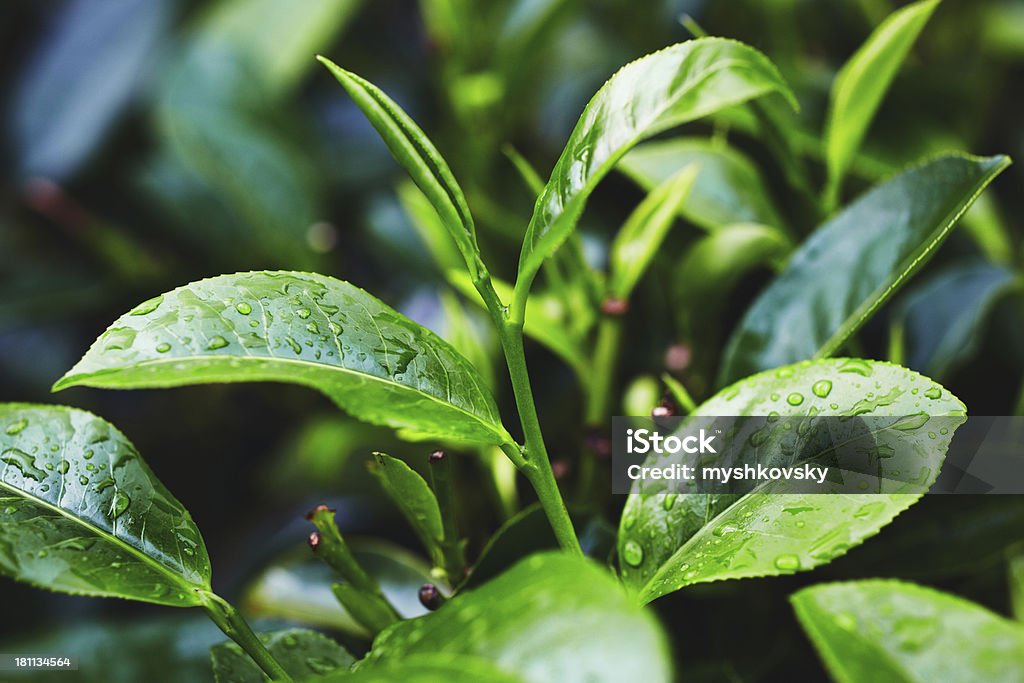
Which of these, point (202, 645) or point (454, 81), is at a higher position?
point (454, 81)

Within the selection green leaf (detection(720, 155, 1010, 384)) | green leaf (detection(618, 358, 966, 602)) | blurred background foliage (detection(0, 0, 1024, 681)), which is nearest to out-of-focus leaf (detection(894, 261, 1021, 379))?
blurred background foliage (detection(0, 0, 1024, 681))

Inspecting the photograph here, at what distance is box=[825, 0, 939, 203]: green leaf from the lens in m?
→ 0.51

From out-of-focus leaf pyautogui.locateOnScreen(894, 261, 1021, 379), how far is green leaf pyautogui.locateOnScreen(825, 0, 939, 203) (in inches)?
4.5

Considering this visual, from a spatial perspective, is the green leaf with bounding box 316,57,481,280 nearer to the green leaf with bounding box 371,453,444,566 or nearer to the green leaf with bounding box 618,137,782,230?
the green leaf with bounding box 371,453,444,566

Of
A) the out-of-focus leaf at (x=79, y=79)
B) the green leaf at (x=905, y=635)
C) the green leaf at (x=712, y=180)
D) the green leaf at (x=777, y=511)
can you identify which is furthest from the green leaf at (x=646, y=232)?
the out-of-focus leaf at (x=79, y=79)

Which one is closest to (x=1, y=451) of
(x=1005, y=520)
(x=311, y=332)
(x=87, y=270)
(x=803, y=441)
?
(x=311, y=332)

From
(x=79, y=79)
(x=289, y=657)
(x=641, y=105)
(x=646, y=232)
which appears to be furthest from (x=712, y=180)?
(x=79, y=79)

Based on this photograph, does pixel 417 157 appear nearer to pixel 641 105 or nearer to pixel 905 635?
pixel 641 105

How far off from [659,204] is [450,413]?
0.80 ft

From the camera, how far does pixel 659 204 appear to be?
52cm

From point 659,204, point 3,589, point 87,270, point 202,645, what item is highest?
point 659,204

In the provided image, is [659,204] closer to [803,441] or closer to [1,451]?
[803,441]

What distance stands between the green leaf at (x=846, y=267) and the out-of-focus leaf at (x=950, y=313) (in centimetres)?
11

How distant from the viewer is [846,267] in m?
0.48
